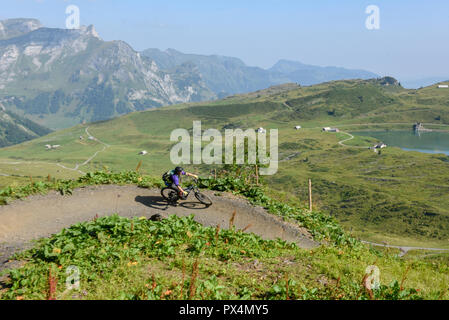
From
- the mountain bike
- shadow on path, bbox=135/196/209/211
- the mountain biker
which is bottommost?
shadow on path, bbox=135/196/209/211

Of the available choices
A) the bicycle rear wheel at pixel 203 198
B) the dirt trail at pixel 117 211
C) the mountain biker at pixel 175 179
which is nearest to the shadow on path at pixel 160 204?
the dirt trail at pixel 117 211

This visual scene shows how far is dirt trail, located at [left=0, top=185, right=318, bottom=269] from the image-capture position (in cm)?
1794

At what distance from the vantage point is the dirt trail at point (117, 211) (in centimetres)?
1794

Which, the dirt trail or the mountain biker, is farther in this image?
the mountain biker

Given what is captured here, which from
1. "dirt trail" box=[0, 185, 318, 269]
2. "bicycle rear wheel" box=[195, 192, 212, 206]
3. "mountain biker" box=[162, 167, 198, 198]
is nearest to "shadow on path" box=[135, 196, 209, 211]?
"dirt trail" box=[0, 185, 318, 269]

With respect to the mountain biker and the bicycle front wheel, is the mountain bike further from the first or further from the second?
the mountain biker

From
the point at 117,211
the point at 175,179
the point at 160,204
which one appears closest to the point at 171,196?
the point at 160,204

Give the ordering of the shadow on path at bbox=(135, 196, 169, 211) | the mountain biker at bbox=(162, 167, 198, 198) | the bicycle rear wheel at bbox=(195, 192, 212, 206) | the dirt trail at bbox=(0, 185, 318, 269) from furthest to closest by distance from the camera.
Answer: the bicycle rear wheel at bbox=(195, 192, 212, 206), the shadow on path at bbox=(135, 196, 169, 211), the mountain biker at bbox=(162, 167, 198, 198), the dirt trail at bbox=(0, 185, 318, 269)

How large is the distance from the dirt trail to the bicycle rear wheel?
315mm

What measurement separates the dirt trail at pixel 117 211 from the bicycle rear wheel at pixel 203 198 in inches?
12.4

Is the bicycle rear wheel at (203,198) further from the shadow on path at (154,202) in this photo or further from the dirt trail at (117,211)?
the shadow on path at (154,202)

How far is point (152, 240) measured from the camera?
14.5 metres

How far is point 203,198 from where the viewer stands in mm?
22438
